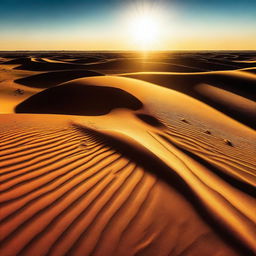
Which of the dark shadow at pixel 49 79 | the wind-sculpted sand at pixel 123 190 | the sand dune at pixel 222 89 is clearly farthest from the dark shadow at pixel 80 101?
the dark shadow at pixel 49 79

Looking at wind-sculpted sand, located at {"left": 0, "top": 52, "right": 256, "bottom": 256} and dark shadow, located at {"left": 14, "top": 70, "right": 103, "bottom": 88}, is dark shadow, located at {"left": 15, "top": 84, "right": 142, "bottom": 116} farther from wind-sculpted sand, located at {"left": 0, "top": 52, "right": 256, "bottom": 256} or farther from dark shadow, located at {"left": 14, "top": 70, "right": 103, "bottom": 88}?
dark shadow, located at {"left": 14, "top": 70, "right": 103, "bottom": 88}

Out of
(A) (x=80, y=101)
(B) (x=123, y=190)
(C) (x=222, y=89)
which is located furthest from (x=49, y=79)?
(B) (x=123, y=190)

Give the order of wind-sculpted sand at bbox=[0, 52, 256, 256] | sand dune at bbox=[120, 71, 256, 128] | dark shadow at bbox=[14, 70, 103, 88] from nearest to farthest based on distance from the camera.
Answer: wind-sculpted sand at bbox=[0, 52, 256, 256] → sand dune at bbox=[120, 71, 256, 128] → dark shadow at bbox=[14, 70, 103, 88]

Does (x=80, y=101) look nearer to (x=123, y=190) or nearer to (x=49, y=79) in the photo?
(x=123, y=190)

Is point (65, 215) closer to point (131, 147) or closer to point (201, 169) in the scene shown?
point (131, 147)

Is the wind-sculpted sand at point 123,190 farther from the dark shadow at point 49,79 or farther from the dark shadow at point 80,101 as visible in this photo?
the dark shadow at point 49,79

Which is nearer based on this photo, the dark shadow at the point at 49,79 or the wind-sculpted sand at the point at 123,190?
the wind-sculpted sand at the point at 123,190

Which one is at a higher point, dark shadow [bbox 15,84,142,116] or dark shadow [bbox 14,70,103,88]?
dark shadow [bbox 15,84,142,116]

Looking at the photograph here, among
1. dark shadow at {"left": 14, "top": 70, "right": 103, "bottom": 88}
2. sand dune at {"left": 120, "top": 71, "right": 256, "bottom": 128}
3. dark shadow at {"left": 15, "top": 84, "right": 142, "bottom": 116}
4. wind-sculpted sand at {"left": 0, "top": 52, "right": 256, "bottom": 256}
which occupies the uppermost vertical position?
wind-sculpted sand at {"left": 0, "top": 52, "right": 256, "bottom": 256}

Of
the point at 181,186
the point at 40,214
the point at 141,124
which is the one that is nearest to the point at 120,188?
the point at 181,186

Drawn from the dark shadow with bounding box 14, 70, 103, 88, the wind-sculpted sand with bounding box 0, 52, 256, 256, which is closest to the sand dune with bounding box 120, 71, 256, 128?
the wind-sculpted sand with bounding box 0, 52, 256, 256

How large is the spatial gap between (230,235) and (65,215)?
1.65 metres

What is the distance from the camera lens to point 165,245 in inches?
76.5

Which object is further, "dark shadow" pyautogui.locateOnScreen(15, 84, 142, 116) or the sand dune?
the sand dune
